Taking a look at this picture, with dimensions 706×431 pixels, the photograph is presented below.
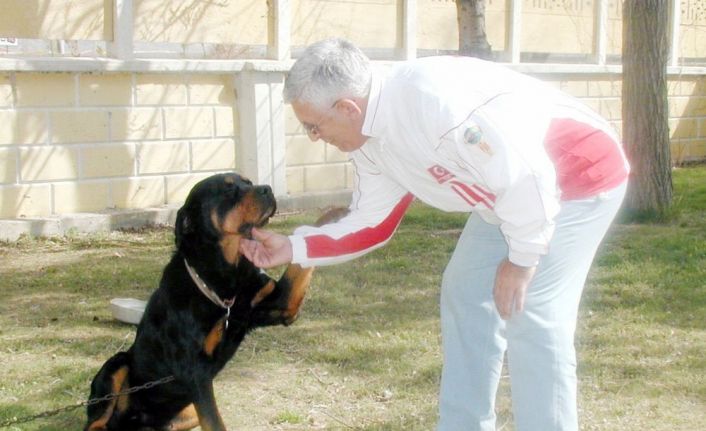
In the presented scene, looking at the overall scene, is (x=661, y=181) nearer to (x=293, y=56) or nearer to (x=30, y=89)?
(x=293, y=56)

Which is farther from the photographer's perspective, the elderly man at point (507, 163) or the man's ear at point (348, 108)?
the man's ear at point (348, 108)

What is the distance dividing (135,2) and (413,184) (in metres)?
6.71

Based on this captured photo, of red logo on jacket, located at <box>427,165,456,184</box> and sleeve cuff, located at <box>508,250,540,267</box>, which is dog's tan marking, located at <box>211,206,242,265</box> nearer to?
red logo on jacket, located at <box>427,165,456,184</box>

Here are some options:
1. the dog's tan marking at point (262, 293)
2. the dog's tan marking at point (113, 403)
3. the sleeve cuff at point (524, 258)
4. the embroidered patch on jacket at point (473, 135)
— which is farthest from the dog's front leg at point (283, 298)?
the embroidered patch on jacket at point (473, 135)

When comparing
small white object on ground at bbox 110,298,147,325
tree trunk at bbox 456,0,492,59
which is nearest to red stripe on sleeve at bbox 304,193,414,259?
small white object on ground at bbox 110,298,147,325

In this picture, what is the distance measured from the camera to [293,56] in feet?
35.7

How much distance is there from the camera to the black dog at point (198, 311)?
Answer: 14.4 ft

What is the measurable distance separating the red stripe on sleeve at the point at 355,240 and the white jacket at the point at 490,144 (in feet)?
0.96

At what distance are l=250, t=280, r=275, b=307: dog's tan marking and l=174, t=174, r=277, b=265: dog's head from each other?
0.61 feet

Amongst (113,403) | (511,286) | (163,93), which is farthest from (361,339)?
(163,93)

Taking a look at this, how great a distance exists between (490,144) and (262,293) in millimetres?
1943

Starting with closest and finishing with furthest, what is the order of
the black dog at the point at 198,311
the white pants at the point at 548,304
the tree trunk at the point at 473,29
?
the white pants at the point at 548,304, the black dog at the point at 198,311, the tree trunk at the point at 473,29

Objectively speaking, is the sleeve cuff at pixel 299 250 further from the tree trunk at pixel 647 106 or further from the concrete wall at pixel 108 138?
the tree trunk at pixel 647 106

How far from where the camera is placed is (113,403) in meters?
4.46
